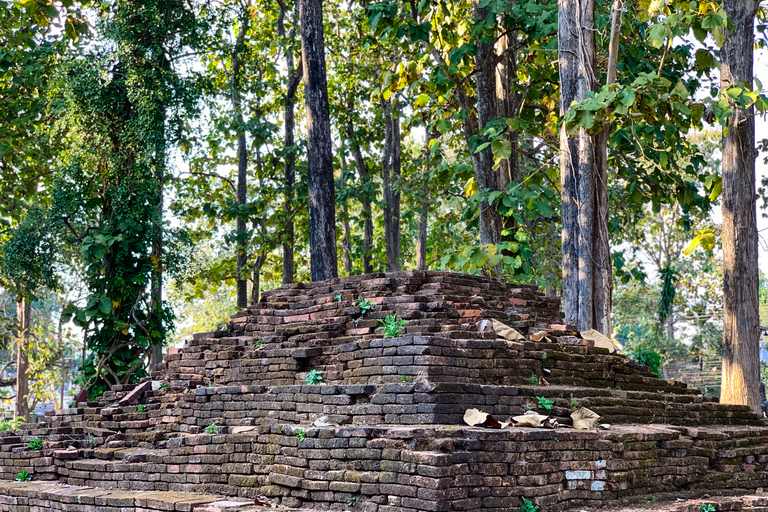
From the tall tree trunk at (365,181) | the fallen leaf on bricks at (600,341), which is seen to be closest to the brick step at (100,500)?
the fallen leaf on bricks at (600,341)

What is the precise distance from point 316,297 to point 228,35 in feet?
29.8

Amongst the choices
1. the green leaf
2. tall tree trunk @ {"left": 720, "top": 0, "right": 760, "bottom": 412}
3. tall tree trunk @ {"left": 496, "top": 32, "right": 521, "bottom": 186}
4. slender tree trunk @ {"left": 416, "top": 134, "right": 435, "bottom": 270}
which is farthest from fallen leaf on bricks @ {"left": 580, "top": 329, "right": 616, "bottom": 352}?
slender tree trunk @ {"left": 416, "top": 134, "right": 435, "bottom": 270}

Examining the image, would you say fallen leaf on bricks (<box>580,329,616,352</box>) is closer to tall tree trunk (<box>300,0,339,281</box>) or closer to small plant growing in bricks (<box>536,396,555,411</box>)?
small plant growing in bricks (<box>536,396,555,411</box>)

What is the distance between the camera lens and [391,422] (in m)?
5.71

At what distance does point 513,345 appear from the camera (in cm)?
667

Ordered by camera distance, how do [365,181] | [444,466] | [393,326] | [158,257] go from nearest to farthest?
1. [444,466]
2. [393,326]
3. [158,257]
4. [365,181]

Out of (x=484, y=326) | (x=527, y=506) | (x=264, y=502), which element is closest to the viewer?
(x=527, y=506)

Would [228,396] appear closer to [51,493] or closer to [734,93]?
[51,493]

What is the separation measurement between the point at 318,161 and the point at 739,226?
5.65 meters

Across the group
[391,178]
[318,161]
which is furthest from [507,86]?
[391,178]

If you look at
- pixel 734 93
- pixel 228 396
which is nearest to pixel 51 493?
pixel 228 396

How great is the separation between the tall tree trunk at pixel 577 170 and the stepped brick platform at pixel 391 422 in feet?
5.45

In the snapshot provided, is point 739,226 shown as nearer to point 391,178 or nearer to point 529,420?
point 529,420

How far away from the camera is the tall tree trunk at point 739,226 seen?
10.3 m
